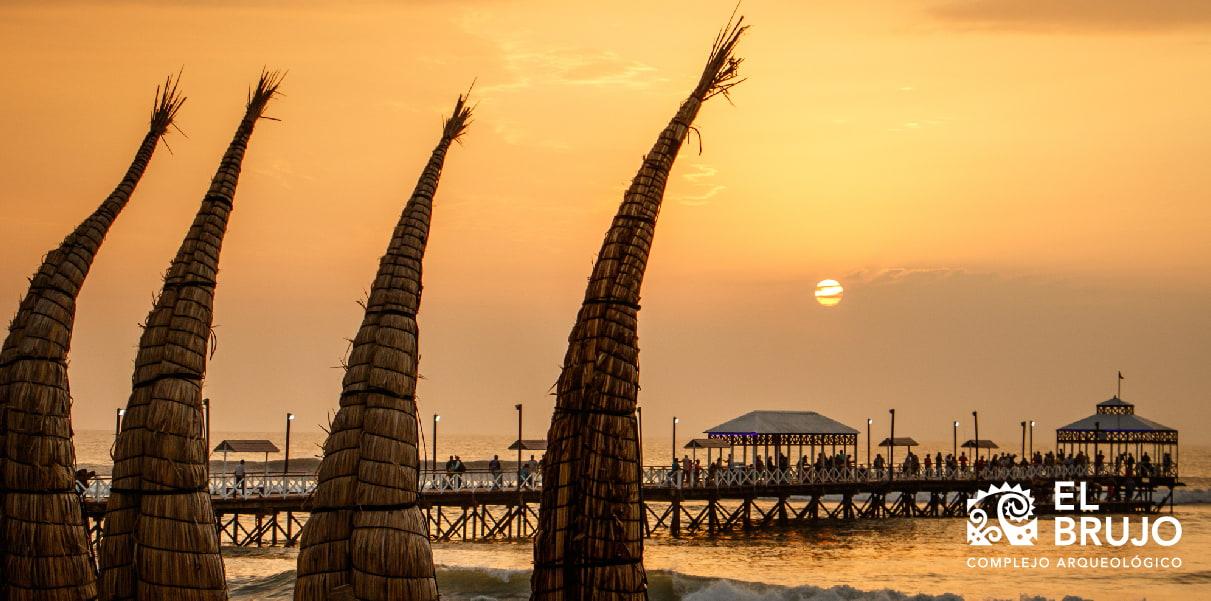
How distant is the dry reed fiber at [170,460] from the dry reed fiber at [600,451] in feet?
8.14

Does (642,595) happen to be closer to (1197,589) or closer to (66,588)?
(66,588)

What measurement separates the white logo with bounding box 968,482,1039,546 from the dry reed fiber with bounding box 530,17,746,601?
4601 cm

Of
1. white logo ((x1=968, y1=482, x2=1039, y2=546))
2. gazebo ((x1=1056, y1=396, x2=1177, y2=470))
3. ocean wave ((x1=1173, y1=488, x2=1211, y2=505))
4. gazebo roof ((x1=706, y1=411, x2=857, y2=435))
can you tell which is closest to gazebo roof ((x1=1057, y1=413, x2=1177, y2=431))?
gazebo ((x1=1056, y1=396, x2=1177, y2=470))

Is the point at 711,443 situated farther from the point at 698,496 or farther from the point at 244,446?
the point at 244,446

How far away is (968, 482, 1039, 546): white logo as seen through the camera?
52.6 m

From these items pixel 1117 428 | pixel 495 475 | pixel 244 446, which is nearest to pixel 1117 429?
pixel 1117 428

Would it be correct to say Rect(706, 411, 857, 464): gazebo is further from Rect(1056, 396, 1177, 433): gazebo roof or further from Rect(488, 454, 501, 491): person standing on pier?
Rect(1056, 396, 1177, 433): gazebo roof

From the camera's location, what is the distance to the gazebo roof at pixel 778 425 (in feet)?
162

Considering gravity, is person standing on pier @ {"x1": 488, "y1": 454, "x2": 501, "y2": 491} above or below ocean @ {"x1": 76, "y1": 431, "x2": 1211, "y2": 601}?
above

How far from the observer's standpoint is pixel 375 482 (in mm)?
7324

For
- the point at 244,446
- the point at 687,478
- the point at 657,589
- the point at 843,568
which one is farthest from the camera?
the point at 687,478

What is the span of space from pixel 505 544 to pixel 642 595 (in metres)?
38.2

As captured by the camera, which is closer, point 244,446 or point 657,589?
point 657,589

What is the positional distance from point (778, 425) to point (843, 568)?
869 cm
